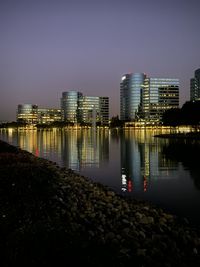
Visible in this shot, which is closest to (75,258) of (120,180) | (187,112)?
(120,180)

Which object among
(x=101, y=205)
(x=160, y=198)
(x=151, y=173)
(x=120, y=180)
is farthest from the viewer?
(x=151, y=173)

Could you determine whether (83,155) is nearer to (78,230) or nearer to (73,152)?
(73,152)

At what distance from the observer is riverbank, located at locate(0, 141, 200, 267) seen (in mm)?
7562

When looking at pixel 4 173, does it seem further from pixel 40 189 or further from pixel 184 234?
pixel 184 234

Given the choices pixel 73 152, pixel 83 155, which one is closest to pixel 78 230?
pixel 83 155

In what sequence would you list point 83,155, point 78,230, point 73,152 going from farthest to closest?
point 73,152 < point 83,155 < point 78,230

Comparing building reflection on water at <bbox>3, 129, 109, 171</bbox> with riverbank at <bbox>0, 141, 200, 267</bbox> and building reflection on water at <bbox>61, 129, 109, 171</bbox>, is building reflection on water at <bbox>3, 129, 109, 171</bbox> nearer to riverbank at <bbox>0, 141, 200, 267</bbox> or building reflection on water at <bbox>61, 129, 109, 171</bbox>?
building reflection on water at <bbox>61, 129, 109, 171</bbox>

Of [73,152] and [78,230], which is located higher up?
[78,230]

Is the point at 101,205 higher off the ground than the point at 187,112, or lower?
lower

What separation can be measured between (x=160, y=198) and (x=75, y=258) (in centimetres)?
1386

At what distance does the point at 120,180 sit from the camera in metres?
27.3

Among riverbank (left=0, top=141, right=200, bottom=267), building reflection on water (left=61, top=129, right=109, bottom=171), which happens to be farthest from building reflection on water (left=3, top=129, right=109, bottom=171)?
riverbank (left=0, top=141, right=200, bottom=267)

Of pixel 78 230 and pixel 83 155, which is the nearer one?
pixel 78 230

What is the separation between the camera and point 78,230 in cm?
1077
